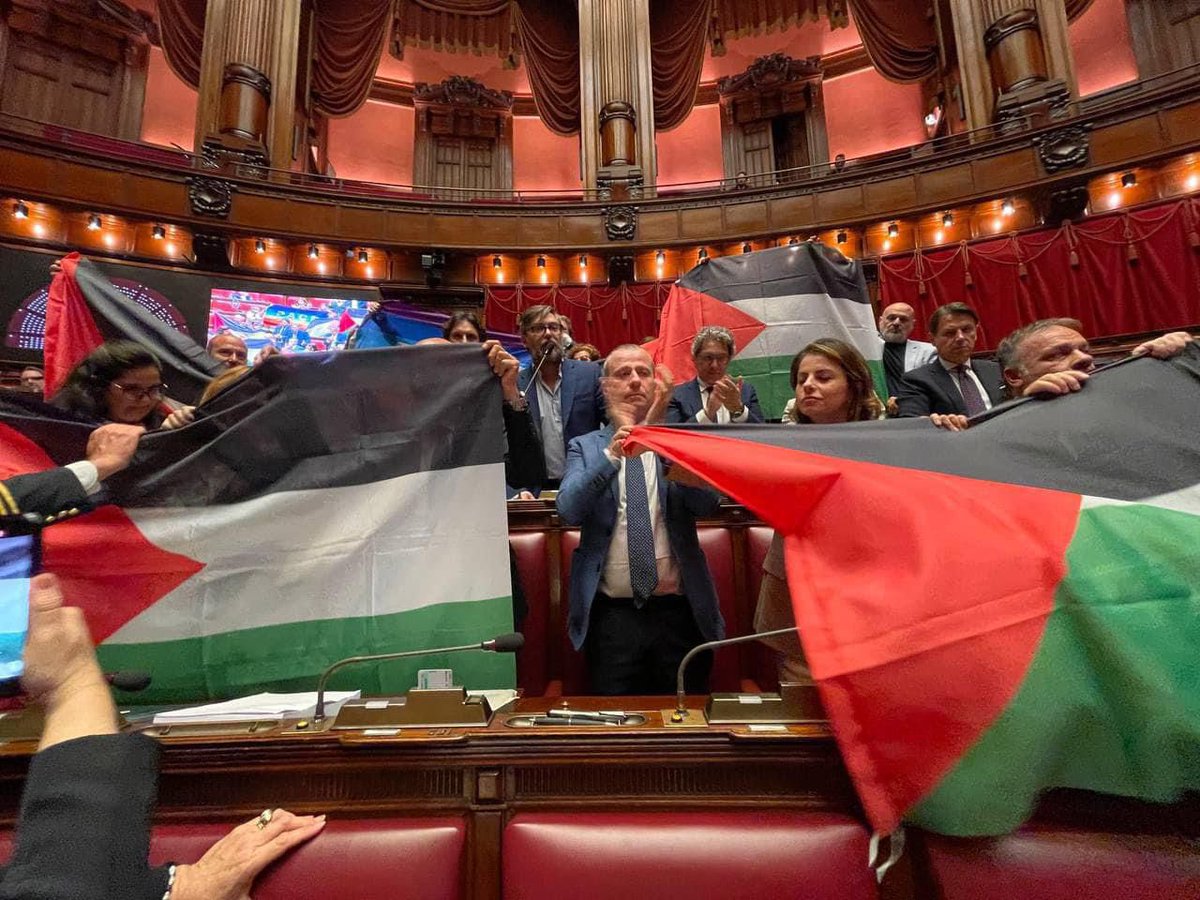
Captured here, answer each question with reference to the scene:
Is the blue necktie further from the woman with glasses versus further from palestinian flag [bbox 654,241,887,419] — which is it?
palestinian flag [bbox 654,241,887,419]

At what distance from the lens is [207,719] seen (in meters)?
1.12

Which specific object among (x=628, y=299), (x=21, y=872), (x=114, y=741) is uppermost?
(x=628, y=299)

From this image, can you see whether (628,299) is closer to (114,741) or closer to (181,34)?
(181,34)

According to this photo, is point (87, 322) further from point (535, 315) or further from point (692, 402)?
point (692, 402)

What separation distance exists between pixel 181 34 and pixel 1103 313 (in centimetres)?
1247

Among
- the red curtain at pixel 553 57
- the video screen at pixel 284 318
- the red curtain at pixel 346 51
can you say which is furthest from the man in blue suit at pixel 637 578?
the red curtain at pixel 346 51

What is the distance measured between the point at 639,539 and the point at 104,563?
136 cm

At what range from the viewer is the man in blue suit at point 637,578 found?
1.75m

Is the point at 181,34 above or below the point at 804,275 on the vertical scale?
above

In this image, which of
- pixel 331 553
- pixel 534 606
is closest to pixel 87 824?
pixel 331 553

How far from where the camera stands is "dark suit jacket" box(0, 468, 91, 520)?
4.40ft

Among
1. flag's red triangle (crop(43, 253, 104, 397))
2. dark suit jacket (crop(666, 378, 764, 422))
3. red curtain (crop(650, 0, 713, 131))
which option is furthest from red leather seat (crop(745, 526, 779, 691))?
red curtain (crop(650, 0, 713, 131))

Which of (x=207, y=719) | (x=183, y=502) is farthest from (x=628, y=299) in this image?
(x=207, y=719)

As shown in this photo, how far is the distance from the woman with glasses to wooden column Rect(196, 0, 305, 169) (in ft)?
24.8
